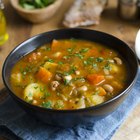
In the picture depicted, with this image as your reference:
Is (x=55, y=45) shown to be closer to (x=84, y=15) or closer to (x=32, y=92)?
(x=32, y=92)

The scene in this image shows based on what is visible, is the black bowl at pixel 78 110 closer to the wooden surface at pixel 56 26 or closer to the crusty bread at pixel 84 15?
the wooden surface at pixel 56 26

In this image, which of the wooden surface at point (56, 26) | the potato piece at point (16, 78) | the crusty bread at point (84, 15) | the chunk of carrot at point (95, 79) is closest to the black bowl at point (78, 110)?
the potato piece at point (16, 78)

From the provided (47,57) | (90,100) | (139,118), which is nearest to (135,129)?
(139,118)

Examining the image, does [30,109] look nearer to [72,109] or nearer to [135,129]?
[72,109]

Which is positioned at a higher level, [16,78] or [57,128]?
[16,78]

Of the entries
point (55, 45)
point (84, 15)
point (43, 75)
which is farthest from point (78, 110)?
point (84, 15)

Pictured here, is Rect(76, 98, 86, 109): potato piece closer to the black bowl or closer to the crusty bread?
the black bowl

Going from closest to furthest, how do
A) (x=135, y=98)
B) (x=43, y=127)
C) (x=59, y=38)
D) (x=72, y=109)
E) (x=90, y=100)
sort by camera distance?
(x=72, y=109) < (x=90, y=100) < (x=43, y=127) < (x=135, y=98) < (x=59, y=38)

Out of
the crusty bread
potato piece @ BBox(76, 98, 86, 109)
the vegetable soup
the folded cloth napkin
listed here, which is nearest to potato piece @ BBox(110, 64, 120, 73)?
the vegetable soup
